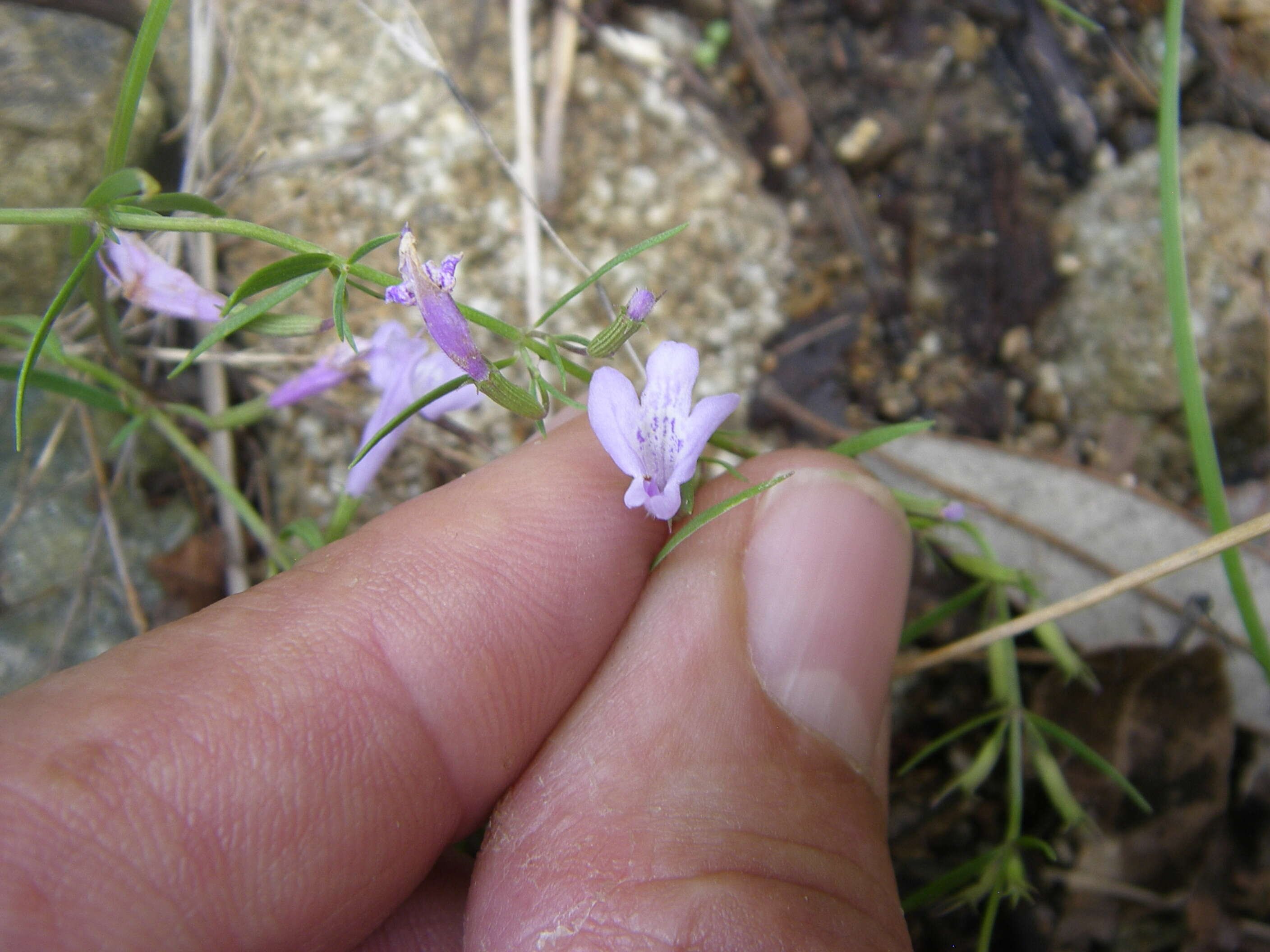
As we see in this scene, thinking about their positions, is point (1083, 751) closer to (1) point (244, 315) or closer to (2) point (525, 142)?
(1) point (244, 315)

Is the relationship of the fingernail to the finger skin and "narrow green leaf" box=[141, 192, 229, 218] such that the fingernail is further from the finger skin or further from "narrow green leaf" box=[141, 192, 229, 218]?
"narrow green leaf" box=[141, 192, 229, 218]

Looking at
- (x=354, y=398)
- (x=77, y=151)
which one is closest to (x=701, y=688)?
(x=354, y=398)

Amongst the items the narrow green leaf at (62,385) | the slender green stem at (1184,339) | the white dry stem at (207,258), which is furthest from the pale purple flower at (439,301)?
the slender green stem at (1184,339)

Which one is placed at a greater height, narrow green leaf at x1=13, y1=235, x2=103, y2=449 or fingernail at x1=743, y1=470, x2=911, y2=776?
narrow green leaf at x1=13, y1=235, x2=103, y2=449

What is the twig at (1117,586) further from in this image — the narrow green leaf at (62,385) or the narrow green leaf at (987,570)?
the narrow green leaf at (62,385)

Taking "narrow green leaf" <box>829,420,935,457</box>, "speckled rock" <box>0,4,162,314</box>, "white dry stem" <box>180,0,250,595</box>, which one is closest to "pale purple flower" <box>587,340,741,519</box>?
"narrow green leaf" <box>829,420,935,457</box>

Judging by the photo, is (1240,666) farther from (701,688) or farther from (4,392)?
(4,392)
